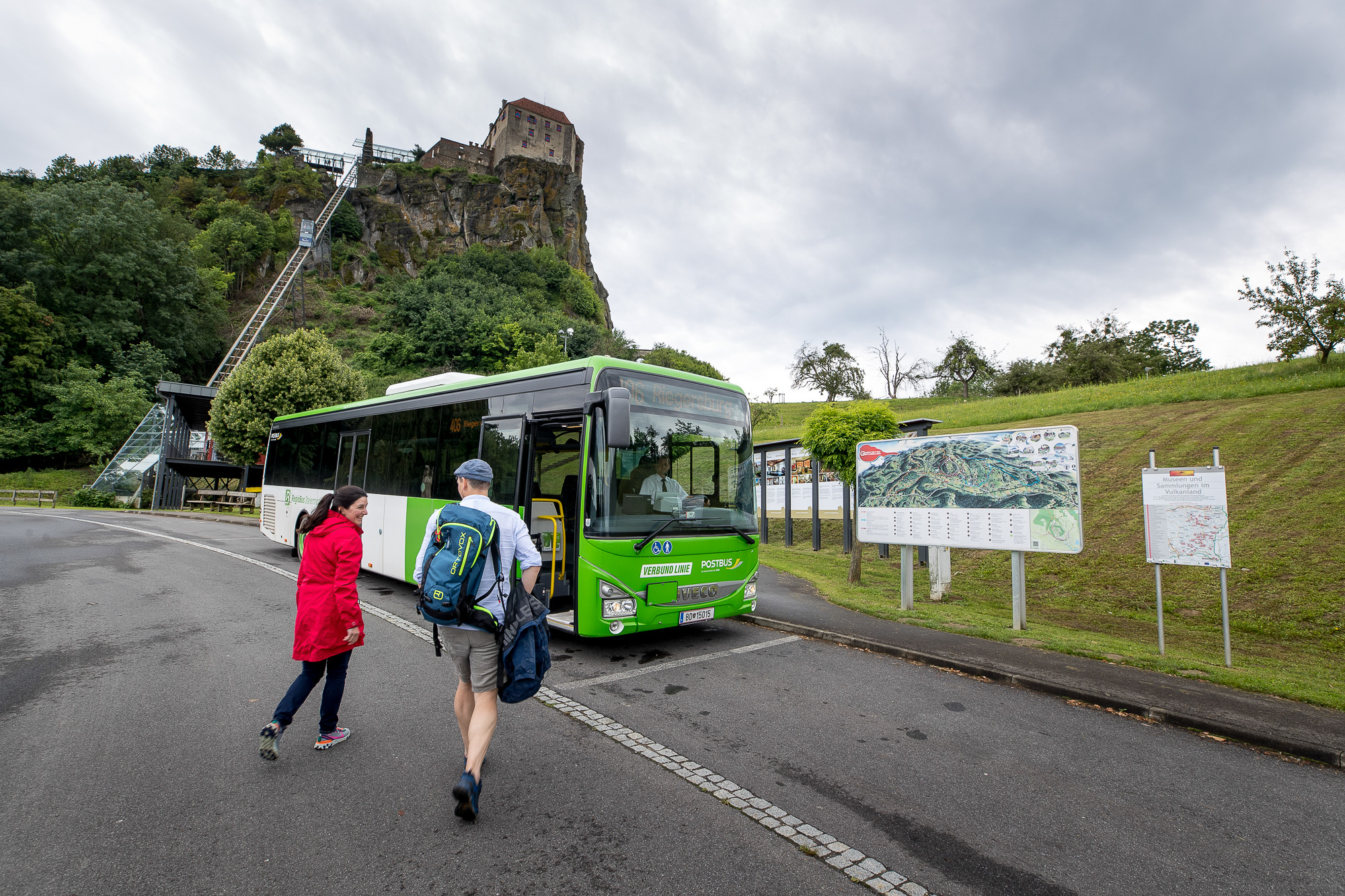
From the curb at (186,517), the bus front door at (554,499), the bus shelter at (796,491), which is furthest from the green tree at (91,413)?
the bus front door at (554,499)

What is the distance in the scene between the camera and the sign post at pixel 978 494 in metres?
7.34

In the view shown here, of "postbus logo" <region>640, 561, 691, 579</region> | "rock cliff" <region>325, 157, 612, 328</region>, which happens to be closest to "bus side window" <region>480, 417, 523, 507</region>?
"postbus logo" <region>640, 561, 691, 579</region>

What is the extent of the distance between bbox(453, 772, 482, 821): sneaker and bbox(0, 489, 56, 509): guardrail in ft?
138

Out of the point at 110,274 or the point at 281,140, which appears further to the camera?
the point at 281,140

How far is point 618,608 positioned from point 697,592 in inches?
37.0

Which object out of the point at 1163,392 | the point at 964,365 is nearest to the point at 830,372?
the point at 964,365

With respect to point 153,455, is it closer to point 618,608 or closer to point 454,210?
point 618,608

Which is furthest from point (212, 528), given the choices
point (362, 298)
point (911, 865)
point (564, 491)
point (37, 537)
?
point (362, 298)

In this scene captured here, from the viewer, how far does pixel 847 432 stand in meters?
10.8

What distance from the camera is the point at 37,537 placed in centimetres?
1599

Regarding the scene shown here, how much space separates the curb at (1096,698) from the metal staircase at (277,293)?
4725 cm

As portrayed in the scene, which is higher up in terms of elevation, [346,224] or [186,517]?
[346,224]

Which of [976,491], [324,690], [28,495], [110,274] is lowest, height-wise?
[324,690]

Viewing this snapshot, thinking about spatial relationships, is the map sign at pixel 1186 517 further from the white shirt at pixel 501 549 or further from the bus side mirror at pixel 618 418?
the white shirt at pixel 501 549
